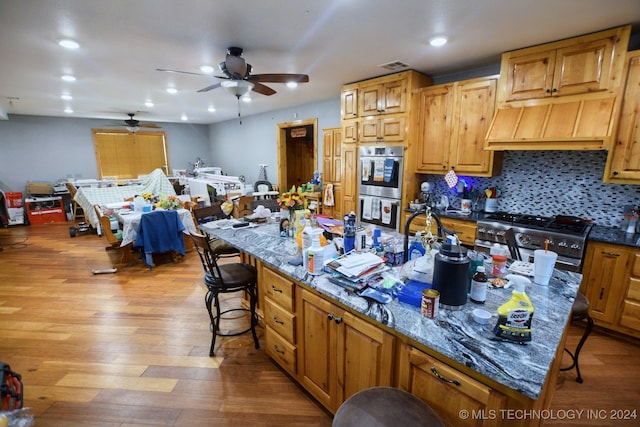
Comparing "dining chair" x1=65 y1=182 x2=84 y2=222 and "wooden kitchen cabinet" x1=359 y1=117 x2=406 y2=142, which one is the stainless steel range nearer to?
"wooden kitchen cabinet" x1=359 y1=117 x2=406 y2=142

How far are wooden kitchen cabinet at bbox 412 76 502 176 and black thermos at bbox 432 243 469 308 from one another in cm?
232

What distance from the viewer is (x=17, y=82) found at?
3.90 m

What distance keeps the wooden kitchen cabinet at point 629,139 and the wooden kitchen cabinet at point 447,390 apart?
8.38 feet

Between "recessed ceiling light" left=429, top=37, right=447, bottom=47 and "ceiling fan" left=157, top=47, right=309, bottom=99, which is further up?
"recessed ceiling light" left=429, top=37, right=447, bottom=47

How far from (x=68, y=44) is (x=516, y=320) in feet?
12.3

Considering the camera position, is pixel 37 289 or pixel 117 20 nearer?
pixel 117 20

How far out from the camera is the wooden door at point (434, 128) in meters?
3.36

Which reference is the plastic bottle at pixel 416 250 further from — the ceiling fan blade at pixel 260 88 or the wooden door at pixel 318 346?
the ceiling fan blade at pixel 260 88

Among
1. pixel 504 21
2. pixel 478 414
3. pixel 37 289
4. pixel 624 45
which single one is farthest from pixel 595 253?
pixel 37 289

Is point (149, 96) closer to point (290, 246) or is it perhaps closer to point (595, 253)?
point (290, 246)

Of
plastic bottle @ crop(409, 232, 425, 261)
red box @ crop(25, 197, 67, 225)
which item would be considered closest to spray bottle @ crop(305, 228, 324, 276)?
plastic bottle @ crop(409, 232, 425, 261)

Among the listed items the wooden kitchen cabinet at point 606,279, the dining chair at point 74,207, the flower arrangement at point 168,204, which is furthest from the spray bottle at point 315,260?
the dining chair at point 74,207

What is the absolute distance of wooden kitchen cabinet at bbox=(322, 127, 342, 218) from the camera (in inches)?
191

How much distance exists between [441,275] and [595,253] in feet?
6.95
